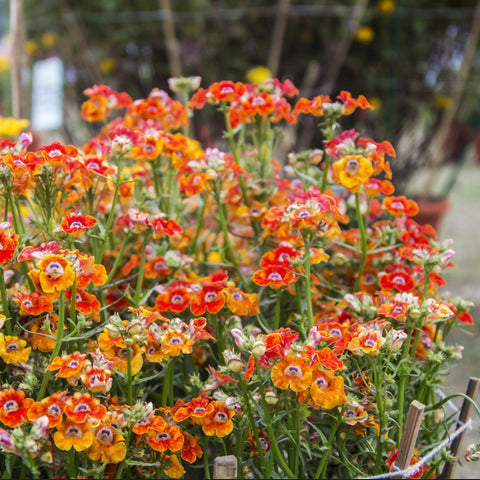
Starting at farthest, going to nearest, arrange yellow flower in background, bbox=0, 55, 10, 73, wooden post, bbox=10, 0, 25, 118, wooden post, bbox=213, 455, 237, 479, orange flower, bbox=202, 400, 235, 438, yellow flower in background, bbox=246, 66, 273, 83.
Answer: yellow flower in background, bbox=0, 55, 10, 73, yellow flower in background, bbox=246, 66, 273, 83, wooden post, bbox=10, 0, 25, 118, orange flower, bbox=202, 400, 235, 438, wooden post, bbox=213, 455, 237, 479

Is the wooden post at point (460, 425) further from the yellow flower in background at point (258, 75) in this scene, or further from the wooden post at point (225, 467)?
the yellow flower in background at point (258, 75)

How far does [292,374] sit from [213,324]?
0.22 m

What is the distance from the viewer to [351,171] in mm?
889

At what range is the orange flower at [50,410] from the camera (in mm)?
681

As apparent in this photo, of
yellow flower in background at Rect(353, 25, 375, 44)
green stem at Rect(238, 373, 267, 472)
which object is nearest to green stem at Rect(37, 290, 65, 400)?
green stem at Rect(238, 373, 267, 472)

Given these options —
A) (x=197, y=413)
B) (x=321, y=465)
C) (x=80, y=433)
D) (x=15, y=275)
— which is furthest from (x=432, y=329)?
(x=15, y=275)

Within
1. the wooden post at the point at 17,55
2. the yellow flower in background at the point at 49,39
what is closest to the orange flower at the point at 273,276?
the wooden post at the point at 17,55

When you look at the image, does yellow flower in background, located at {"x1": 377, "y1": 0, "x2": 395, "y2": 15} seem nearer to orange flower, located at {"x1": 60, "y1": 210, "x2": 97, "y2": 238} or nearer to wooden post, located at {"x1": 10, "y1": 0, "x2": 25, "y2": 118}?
wooden post, located at {"x1": 10, "y1": 0, "x2": 25, "y2": 118}

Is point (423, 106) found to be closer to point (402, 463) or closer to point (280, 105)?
point (280, 105)

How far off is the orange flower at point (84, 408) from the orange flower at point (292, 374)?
0.68ft

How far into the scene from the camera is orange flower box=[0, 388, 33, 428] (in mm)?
701

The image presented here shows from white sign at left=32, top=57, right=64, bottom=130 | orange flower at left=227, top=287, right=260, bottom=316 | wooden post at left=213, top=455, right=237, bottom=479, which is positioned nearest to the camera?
wooden post at left=213, top=455, right=237, bottom=479

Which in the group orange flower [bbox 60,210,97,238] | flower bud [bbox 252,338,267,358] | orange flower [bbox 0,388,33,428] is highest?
orange flower [bbox 60,210,97,238]

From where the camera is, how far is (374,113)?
4.04 meters
